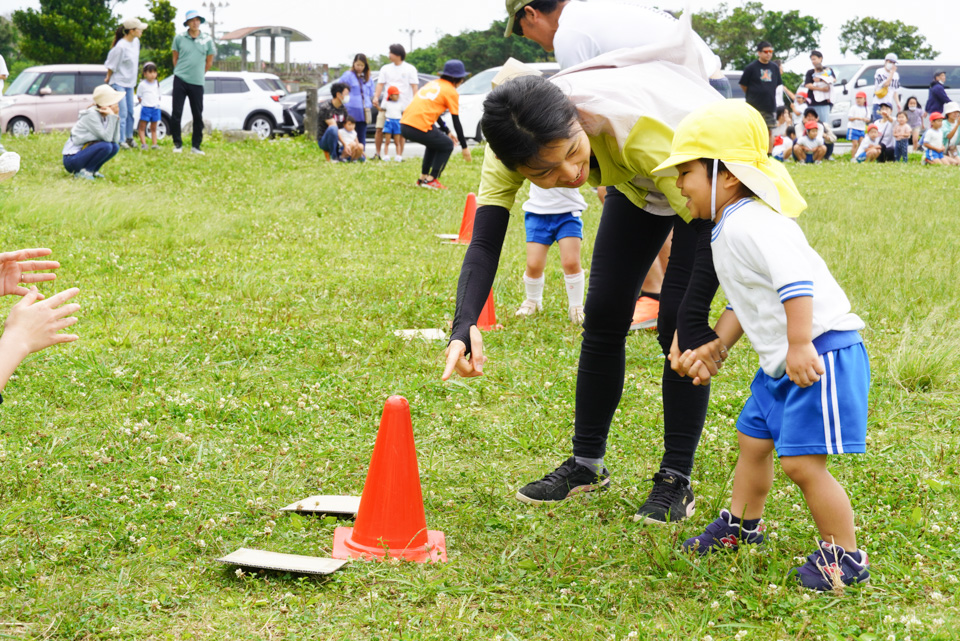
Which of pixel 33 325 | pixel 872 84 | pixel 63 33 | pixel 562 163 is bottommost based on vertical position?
pixel 33 325

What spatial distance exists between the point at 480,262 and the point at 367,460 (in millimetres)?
1263

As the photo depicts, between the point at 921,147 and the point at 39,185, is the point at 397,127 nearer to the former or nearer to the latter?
the point at 39,185

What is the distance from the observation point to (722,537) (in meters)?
2.90

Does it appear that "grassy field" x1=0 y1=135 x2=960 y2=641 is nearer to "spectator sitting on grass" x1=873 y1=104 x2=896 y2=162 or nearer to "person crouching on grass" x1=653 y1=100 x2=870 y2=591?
"person crouching on grass" x1=653 y1=100 x2=870 y2=591

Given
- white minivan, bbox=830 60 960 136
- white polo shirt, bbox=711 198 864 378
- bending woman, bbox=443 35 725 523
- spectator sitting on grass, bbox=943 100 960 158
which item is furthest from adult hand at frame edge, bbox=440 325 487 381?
white minivan, bbox=830 60 960 136

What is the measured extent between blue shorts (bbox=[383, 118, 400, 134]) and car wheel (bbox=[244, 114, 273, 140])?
18.9 ft

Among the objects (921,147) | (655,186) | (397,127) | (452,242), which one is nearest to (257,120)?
(397,127)

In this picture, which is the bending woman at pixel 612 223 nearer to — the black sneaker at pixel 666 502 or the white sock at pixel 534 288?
the black sneaker at pixel 666 502

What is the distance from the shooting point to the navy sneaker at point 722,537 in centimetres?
288

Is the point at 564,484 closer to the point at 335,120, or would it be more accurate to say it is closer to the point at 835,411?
the point at 835,411

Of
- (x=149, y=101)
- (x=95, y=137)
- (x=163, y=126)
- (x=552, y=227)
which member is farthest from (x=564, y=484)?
(x=163, y=126)

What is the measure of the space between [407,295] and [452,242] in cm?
251

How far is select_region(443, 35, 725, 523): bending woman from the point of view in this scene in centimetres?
256

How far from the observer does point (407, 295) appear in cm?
639
